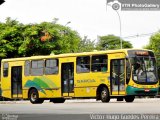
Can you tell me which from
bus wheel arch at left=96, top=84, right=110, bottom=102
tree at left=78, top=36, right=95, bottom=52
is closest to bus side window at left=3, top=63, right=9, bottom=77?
bus wheel arch at left=96, top=84, right=110, bottom=102

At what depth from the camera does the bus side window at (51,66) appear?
32.8 m

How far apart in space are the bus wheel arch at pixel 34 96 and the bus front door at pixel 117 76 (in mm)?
6030

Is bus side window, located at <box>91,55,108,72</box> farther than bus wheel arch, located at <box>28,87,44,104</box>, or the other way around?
bus wheel arch, located at <box>28,87,44,104</box>

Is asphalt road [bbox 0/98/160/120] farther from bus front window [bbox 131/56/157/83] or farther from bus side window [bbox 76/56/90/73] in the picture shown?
bus side window [bbox 76/56/90/73]

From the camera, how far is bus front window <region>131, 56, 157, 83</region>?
96.1 feet

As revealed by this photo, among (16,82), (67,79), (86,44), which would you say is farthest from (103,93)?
(86,44)

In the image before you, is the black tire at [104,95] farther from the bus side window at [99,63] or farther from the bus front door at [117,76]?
the bus side window at [99,63]

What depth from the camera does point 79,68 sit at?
31438 mm

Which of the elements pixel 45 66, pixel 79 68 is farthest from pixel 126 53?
pixel 45 66

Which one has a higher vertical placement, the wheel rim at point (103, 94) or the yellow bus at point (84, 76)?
the yellow bus at point (84, 76)

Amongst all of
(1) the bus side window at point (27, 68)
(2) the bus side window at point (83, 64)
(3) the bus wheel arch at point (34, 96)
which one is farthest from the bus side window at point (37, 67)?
(2) the bus side window at point (83, 64)

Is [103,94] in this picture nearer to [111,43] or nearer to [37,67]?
[37,67]

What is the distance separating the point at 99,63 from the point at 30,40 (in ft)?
107

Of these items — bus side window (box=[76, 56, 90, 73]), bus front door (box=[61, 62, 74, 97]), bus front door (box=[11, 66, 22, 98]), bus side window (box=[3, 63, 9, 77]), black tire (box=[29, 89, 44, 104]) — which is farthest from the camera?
bus side window (box=[3, 63, 9, 77])
